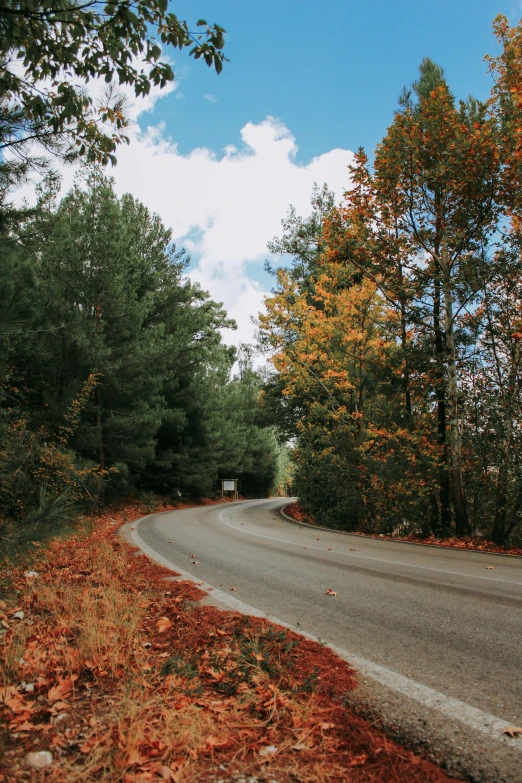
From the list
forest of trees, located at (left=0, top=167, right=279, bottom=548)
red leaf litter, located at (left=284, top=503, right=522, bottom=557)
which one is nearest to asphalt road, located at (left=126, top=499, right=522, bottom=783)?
red leaf litter, located at (left=284, top=503, right=522, bottom=557)

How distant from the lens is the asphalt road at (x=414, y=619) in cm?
290

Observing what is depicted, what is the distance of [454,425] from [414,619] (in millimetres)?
7989

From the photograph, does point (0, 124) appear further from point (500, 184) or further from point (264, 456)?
point (264, 456)

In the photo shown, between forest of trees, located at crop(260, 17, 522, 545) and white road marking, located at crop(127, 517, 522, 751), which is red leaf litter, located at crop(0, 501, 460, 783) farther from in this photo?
forest of trees, located at crop(260, 17, 522, 545)

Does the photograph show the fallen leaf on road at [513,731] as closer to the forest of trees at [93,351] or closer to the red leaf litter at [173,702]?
the red leaf litter at [173,702]

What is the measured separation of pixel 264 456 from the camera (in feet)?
148

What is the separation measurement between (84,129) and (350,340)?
13694 mm

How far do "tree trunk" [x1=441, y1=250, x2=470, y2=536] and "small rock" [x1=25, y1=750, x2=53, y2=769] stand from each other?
37.1 ft

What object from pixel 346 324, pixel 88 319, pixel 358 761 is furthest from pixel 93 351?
pixel 358 761

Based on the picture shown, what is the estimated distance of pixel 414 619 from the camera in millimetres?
5086

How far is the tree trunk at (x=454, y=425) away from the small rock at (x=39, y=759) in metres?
11.3

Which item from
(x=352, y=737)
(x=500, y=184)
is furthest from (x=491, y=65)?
(x=352, y=737)

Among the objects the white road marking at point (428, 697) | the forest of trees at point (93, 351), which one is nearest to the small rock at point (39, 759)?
the white road marking at point (428, 697)

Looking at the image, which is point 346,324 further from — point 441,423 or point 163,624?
point 163,624
